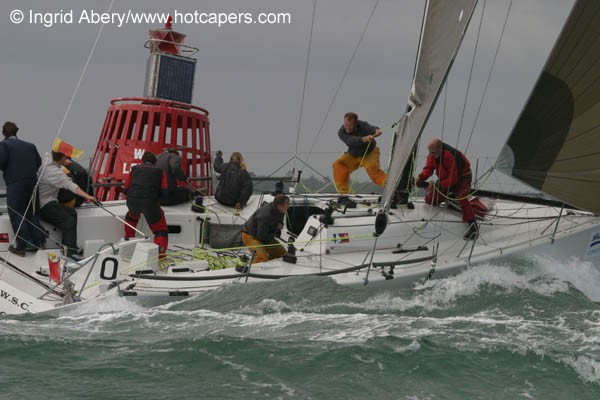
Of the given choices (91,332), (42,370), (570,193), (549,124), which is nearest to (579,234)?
(570,193)

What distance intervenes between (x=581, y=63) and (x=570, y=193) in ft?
4.61

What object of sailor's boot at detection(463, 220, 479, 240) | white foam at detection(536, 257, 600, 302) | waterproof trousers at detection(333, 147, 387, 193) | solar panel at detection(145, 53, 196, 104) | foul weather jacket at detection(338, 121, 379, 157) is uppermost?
solar panel at detection(145, 53, 196, 104)

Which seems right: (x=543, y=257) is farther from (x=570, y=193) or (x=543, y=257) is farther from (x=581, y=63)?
(x=581, y=63)

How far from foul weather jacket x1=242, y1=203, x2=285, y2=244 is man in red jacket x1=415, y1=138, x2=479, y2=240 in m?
1.92

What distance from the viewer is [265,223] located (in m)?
8.29

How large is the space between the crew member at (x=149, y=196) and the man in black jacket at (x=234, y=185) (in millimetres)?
1381

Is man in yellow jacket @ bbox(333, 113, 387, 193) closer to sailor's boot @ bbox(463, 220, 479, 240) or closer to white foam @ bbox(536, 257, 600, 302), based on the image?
sailor's boot @ bbox(463, 220, 479, 240)

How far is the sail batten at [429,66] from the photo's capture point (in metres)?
7.68

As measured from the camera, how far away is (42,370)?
5.34 m

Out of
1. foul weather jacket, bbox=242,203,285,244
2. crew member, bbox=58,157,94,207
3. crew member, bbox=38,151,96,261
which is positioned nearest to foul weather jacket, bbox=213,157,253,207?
crew member, bbox=58,157,94,207

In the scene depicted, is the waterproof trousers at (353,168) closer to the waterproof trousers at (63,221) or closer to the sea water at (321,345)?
the sea water at (321,345)

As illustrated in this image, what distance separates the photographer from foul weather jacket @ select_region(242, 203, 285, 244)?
8.28m

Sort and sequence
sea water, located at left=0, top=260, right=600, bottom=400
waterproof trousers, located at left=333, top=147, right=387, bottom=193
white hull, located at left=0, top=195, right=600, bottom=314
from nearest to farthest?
sea water, located at left=0, top=260, right=600, bottom=400 → white hull, located at left=0, top=195, right=600, bottom=314 → waterproof trousers, located at left=333, top=147, right=387, bottom=193

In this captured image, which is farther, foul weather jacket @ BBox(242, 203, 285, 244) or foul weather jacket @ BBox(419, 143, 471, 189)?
foul weather jacket @ BBox(419, 143, 471, 189)
